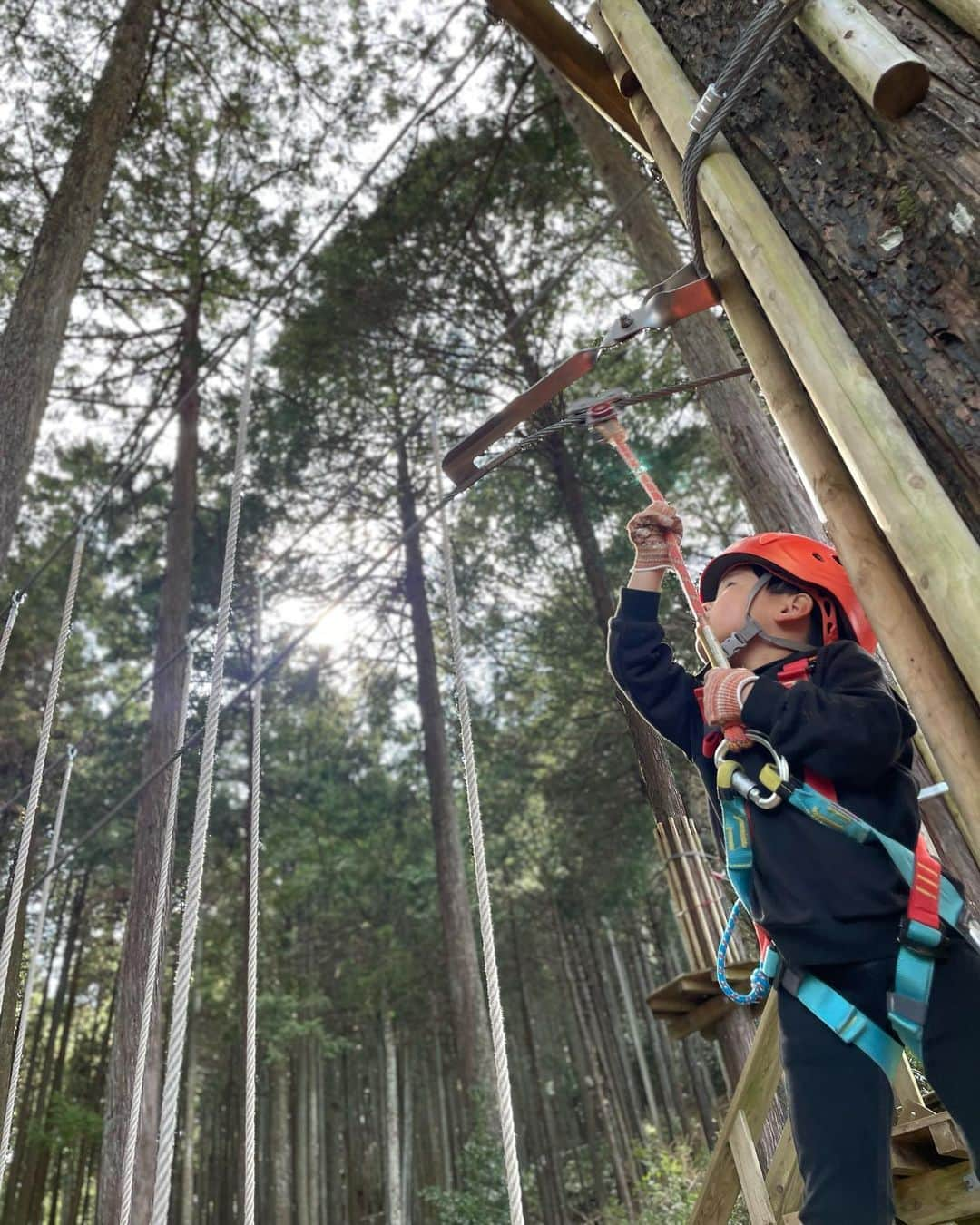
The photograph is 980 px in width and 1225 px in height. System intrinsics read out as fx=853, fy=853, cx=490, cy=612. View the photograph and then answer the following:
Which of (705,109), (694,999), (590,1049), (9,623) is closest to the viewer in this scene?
(705,109)

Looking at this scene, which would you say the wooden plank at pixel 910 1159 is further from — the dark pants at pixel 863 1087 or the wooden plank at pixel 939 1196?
the dark pants at pixel 863 1087

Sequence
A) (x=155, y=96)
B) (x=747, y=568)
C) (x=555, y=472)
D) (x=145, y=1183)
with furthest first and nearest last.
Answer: (x=555, y=472) < (x=155, y=96) < (x=145, y=1183) < (x=747, y=568)

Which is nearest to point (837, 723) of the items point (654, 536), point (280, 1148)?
point (654, 536)

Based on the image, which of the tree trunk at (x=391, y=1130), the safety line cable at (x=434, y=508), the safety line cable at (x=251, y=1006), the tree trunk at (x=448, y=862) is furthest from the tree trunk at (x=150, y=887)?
the tree trunk at (x=391, y=1130)

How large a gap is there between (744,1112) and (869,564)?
1.53m

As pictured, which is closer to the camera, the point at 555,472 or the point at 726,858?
the point at 726,858

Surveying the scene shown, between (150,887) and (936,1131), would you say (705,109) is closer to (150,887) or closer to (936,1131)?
(936,1131)

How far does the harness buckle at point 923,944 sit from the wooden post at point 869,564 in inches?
5.0

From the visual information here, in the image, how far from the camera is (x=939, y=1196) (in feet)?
4.87

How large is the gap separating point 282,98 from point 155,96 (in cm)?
89

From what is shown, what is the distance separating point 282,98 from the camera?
634 cm

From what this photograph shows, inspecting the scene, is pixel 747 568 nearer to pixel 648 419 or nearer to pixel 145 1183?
pixel 145 1183

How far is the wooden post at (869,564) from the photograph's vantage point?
785 millimetres

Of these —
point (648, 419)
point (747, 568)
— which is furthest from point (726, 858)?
point (648, 419)
